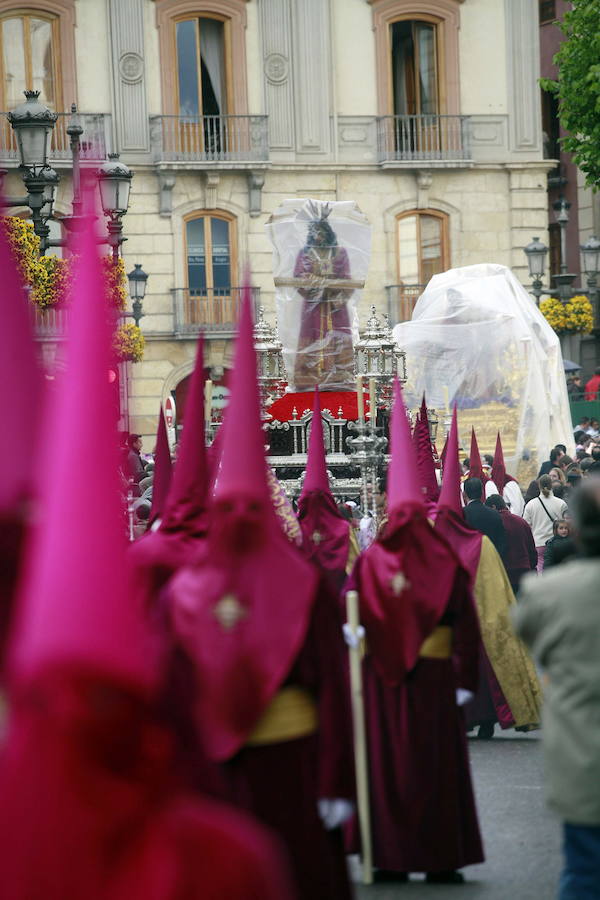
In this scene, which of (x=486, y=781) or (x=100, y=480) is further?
(x=486, y=781)

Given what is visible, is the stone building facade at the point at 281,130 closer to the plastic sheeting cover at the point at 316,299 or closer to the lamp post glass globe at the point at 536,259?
the lamp post glass globe at the point at 536,259

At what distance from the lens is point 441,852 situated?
7.08 metres

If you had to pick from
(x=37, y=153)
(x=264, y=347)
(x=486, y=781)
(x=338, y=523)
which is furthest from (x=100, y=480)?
(x=264, y=347)

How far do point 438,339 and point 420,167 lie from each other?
413 inches

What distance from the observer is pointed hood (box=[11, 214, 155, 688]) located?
2.69 meters

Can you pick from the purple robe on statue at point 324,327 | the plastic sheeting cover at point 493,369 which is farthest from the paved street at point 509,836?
the plastic sheeting cover at point 493,369

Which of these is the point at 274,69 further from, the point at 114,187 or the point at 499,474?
the point at 499,474

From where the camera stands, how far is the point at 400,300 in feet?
113

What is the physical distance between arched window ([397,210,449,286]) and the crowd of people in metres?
24.3

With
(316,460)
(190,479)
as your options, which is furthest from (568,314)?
(190,479)

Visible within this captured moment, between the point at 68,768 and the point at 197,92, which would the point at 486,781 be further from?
the point at 197,92

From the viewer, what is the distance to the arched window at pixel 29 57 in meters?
33.1

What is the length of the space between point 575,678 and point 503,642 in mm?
5987

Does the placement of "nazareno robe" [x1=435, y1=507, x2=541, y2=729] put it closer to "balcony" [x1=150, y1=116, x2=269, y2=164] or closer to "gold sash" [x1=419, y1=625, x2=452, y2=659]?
"gold sash" [x1=419, y1=625, x2=452, y2=659]
